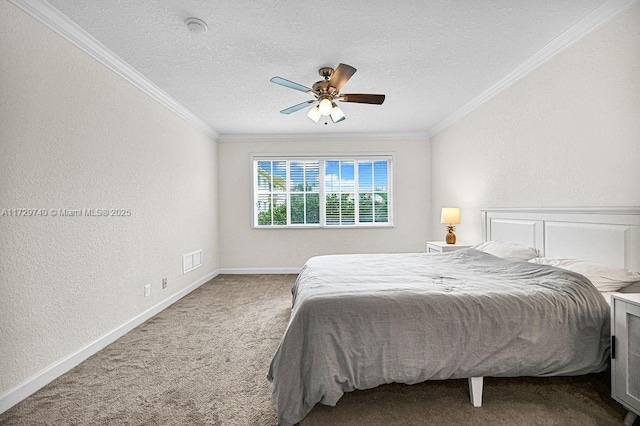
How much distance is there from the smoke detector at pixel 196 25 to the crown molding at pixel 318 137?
3171 millimetres

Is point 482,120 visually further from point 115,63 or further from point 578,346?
point 115,63

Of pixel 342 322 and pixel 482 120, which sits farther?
pixel 482 120

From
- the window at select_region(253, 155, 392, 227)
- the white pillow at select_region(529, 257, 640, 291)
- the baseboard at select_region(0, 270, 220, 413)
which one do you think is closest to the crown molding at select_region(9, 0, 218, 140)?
the window at select_region(253, 155, 392, 227)

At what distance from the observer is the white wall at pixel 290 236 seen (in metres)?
5.68

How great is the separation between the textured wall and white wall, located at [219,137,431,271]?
1.94m

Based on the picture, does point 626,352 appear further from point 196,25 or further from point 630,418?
point 196,25

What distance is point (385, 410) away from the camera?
5.88ft

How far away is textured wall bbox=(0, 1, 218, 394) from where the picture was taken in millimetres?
1915

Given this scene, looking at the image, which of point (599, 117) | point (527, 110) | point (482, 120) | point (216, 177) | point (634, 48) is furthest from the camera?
point (216, 177)

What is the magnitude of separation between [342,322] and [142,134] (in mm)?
2915

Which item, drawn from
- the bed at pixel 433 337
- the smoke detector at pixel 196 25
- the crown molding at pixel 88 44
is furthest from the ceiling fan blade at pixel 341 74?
the crown molding at pixel 88 44

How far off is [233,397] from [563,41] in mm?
3605

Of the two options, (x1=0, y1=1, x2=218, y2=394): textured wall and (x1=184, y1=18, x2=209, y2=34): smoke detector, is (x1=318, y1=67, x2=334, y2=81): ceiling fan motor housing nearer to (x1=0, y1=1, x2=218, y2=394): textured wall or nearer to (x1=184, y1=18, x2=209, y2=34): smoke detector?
(x1=184, y1=18, x2=209, y2=34): smoke detector

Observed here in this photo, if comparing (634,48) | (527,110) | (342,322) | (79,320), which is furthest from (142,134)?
(634,48)
